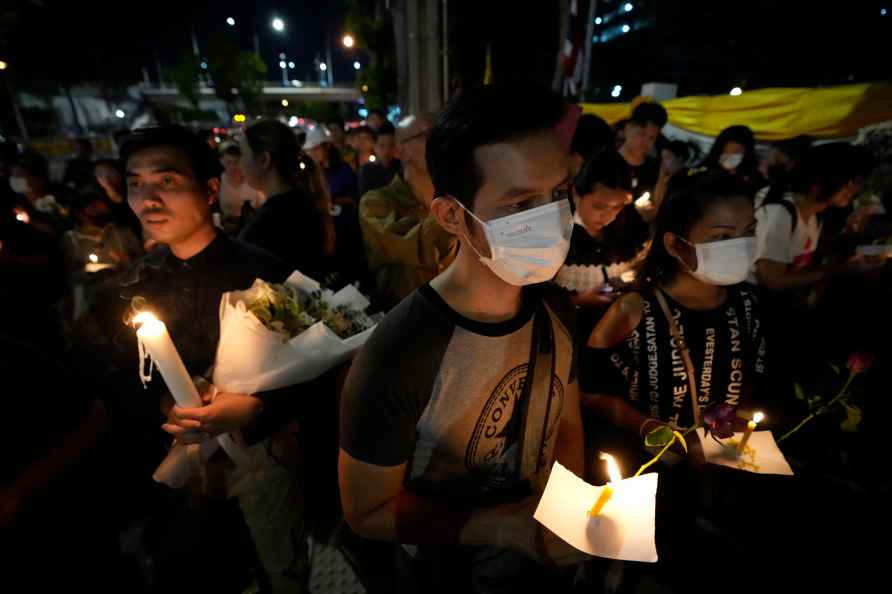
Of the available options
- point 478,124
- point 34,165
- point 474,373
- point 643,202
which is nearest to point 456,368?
point 474,373

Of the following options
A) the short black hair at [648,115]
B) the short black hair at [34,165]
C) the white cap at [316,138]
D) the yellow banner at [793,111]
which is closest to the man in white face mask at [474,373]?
the short black hair at [648,115]

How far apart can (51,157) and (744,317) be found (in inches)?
1103

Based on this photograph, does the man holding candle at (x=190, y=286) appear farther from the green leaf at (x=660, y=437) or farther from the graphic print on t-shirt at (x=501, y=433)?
the green leaf at (x=660, y=437)

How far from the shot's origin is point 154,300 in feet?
6.94

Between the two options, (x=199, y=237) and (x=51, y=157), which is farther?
(x=51, y=157)

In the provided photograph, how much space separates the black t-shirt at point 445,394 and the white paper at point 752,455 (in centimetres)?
87

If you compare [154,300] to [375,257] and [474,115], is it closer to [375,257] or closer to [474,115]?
[375,257]

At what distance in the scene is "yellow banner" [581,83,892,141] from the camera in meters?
6.84

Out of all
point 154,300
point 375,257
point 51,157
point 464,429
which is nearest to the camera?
point 464,429

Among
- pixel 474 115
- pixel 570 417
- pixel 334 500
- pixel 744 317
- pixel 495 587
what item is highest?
pixel 474 115

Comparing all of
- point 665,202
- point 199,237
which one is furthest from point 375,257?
point 665,202

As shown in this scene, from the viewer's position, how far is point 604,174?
3.15 m

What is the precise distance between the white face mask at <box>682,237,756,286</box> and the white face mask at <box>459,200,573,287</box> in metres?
1.06

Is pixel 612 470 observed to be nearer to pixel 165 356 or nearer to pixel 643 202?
pixel 165 356
